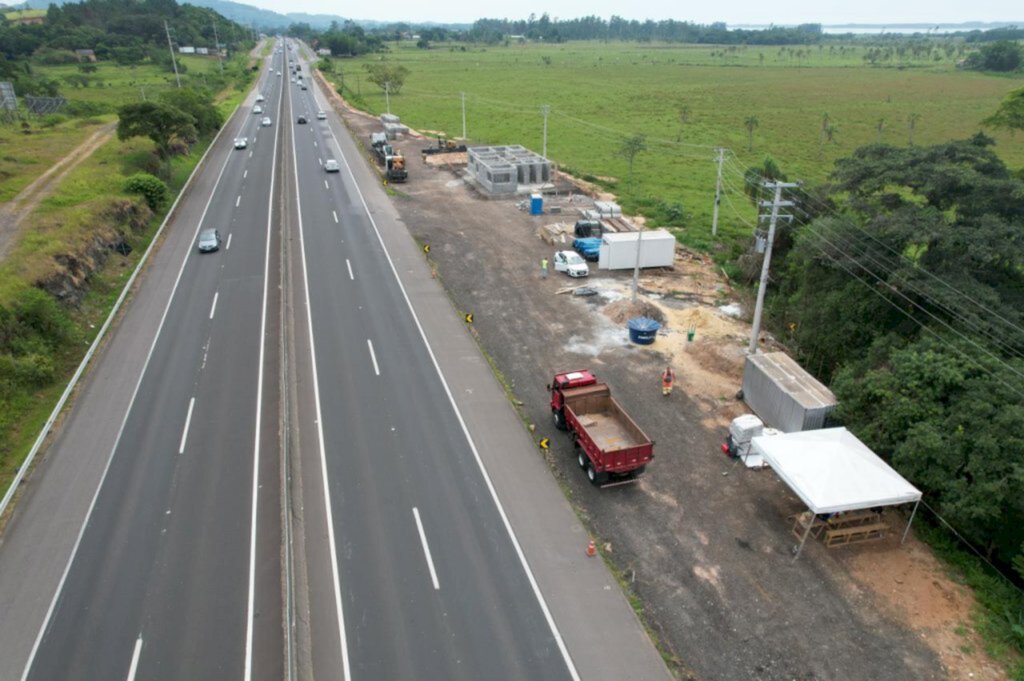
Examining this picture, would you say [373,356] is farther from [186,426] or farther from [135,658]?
[135,658]

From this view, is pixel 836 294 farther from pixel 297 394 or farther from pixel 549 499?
pixel 297 394

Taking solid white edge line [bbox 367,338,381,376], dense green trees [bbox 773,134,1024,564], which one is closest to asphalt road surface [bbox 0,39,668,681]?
solid white edge line [bbox 367,338,381,376]

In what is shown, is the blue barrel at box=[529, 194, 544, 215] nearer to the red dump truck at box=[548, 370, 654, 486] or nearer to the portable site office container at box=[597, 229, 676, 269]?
the portable site office container at box=[597, 229, 676, 269]

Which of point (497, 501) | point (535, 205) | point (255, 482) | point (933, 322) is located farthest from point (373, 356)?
point (535, 205)

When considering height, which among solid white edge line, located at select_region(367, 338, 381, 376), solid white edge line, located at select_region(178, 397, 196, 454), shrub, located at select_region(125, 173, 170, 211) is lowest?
solid white edge line, located at select_region(178, 397, 196, 454)

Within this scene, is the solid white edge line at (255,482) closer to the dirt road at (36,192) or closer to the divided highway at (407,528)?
the divided highway at (407,528)
